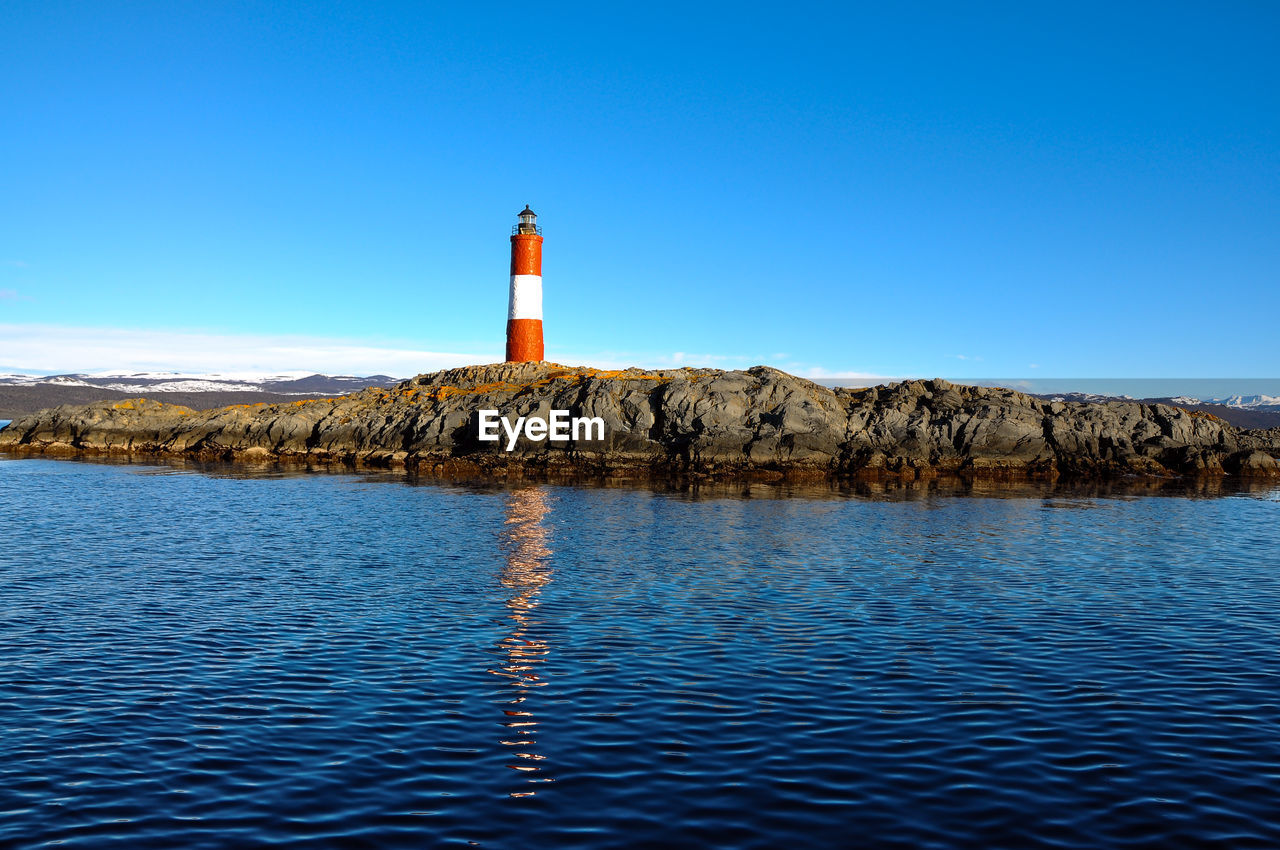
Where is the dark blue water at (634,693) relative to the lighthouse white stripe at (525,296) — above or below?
below

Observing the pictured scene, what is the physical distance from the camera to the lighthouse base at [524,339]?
87188mm

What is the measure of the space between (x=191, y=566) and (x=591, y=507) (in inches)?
836

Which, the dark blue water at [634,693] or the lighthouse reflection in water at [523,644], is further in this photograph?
the lighthouse reflection in water at [523,644]

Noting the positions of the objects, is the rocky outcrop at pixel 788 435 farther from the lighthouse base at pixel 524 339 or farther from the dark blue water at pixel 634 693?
the dark blue water at pixel 634 693

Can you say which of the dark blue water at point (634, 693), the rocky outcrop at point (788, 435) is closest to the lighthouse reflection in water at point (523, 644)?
the dark blue water at point (634, 693)

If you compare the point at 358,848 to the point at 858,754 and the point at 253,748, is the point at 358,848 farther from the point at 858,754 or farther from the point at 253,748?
the point at 858,754

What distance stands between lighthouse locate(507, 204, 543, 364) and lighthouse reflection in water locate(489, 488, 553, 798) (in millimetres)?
47804

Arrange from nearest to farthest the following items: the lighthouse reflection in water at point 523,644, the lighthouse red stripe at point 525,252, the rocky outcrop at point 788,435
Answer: the lighthouse reflection in water at point 523,644
the rocky outcrop at point 788,435
the lighthouse red stripe at point 525,252

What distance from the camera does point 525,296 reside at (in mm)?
86250

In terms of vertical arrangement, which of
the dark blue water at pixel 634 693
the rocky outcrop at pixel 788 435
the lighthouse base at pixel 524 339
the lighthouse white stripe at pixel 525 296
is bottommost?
the dark blue water at pixel 634 693

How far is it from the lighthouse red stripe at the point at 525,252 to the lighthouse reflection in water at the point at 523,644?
48.0 meters

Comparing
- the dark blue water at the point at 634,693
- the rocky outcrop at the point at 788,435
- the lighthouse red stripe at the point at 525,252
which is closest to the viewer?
the dark blue water at the point at 634,693

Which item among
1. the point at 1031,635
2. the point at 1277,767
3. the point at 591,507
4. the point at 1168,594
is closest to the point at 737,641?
the point at 1031,635

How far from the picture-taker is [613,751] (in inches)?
529
